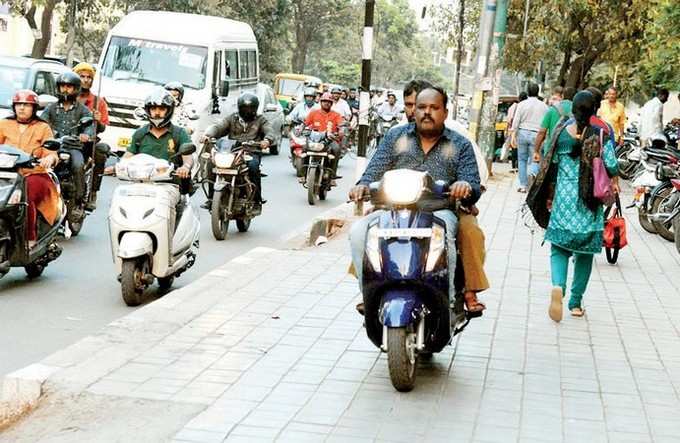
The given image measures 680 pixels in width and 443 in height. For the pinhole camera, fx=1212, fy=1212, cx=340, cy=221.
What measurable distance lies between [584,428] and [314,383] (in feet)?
4.87

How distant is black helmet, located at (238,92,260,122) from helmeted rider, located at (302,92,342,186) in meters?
4.93

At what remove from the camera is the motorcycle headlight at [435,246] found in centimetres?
630

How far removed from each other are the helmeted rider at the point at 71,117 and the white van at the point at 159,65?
7.58 meters

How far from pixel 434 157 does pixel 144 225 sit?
3350mm

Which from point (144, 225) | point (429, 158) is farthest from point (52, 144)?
point (429, 158)

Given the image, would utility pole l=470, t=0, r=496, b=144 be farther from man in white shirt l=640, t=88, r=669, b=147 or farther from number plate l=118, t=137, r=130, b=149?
number plate l=118, t=137, r=130, b=149

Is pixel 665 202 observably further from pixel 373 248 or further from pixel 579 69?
pixel 579 69

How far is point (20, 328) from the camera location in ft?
28.1

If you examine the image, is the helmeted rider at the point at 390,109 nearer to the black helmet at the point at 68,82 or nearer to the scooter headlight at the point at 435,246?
the black helmet at the point at 68,82

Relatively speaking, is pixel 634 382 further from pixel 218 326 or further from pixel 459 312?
pixel 218 326

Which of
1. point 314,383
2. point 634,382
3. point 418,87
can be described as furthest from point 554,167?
point 314,383

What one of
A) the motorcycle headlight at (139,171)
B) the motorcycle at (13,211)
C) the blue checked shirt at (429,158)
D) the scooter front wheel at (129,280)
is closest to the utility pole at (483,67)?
the motorcycle headlight at (139,171)

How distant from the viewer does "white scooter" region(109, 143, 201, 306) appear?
9.42 meters

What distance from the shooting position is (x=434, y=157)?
693 cm
